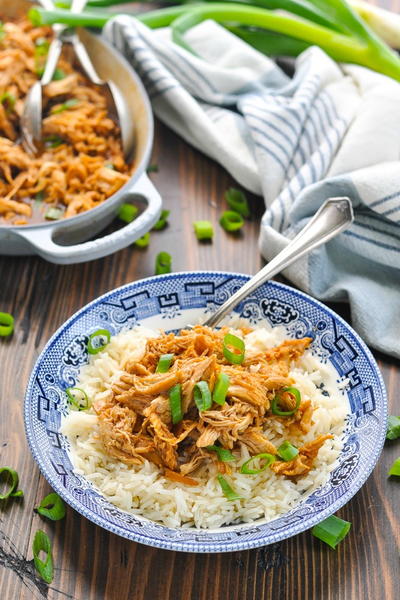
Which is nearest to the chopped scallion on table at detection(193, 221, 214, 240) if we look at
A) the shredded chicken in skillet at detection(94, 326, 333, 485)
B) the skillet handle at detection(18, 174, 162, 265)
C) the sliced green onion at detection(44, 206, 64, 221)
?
the skillet handle at detection(18, 174, 162, 265)

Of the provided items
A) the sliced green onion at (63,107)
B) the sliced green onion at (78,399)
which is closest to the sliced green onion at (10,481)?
the sliced green onion at (78,399)

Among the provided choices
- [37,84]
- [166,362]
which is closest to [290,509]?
[166,362]

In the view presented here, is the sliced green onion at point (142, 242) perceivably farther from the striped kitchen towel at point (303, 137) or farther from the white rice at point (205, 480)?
the white rice at point (205, 480)

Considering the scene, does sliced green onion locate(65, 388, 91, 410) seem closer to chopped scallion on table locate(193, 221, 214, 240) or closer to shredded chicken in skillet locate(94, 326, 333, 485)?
shredded chicken in skillet locate(94, 326, 333, 485)

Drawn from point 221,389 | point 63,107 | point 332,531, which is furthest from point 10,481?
point 63,107

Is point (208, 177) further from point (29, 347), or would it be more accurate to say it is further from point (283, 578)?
point (283, 578)

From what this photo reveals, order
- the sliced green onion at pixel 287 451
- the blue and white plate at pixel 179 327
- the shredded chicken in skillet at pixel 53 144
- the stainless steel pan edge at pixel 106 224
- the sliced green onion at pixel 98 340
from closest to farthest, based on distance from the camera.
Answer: the blue and white plate at pixel 179 327
the sliced green onion at pixel 287 451
the sliced green onion at pixel 98 340
the stainless steel pan edge at pixel 106 224
the shredded chicken in skillet at pixel 53 144

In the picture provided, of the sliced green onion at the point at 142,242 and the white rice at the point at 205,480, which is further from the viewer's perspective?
the sliced green onion at the point at 142,242

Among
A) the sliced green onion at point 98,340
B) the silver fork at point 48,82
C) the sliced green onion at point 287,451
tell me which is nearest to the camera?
the sliced green onion at point 287,451
